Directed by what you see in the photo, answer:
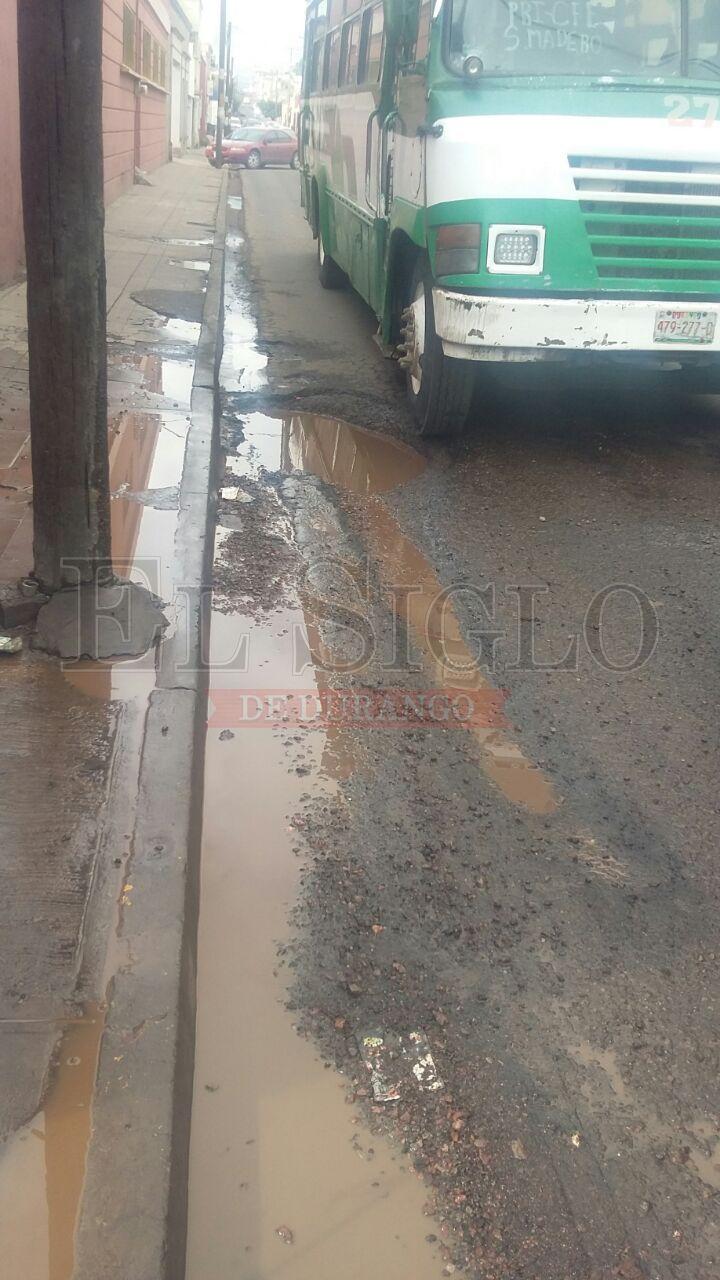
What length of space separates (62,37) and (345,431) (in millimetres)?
4007

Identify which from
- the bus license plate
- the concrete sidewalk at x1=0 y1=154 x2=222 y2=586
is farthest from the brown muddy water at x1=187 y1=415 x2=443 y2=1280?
the bus license plate

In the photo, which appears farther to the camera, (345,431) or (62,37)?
(345,431)

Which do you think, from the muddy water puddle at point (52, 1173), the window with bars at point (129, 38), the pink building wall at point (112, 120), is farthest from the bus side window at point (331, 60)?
the window with bars at point (129, 38)

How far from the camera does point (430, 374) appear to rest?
6602 mm

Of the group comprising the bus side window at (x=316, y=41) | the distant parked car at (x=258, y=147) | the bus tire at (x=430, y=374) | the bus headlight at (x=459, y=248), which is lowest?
the bus tire at (x=430, y=374)

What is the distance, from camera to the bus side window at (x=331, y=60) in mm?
10627

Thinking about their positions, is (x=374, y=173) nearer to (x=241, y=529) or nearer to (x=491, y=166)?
(x=491, y=166)

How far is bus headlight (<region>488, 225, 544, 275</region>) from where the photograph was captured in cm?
561

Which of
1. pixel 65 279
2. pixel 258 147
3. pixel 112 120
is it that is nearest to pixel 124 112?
pixel 112 120

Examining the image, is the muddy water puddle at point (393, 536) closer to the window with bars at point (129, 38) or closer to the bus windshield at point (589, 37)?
the bus windshield at point (589, 37)

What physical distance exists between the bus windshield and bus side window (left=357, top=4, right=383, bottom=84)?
1958mm

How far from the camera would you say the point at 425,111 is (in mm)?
6047

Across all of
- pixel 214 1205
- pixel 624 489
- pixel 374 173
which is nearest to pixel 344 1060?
pixel 214 1205

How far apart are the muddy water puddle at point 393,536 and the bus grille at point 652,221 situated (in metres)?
1.67
